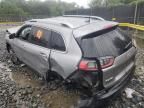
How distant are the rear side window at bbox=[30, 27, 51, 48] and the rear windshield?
3.96 feet

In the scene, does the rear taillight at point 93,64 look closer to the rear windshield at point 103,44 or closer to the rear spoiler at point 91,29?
the rear windshield at point 103,44

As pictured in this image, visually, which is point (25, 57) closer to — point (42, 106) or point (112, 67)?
point (42, 106)

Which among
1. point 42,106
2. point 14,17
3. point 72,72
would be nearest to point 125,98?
point 72,72

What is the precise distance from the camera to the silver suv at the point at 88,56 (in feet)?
11.6

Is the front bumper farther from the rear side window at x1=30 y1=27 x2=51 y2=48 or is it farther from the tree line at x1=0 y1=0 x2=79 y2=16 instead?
the tree line at x1=0 y1=0 x2=79 y2=16

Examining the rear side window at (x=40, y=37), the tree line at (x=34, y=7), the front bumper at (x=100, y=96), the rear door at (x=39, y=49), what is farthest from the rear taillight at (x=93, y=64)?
the tree line at (x=34, y=7)

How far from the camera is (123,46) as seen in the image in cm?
411

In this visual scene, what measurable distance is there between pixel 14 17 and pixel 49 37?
1264 inches

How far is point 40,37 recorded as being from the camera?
5.03 m

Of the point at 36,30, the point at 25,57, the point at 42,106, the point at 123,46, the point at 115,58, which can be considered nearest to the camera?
the point at 115,58

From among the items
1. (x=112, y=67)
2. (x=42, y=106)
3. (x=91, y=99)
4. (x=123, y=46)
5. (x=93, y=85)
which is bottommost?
(x=42, y=106)

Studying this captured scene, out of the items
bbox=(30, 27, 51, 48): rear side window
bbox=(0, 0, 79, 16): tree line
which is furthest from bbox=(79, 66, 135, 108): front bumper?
bbox=(0, 0, 79, 16): tree line

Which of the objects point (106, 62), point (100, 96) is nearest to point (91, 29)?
point (106, 62)

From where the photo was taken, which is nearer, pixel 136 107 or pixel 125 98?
pixel 136 107
